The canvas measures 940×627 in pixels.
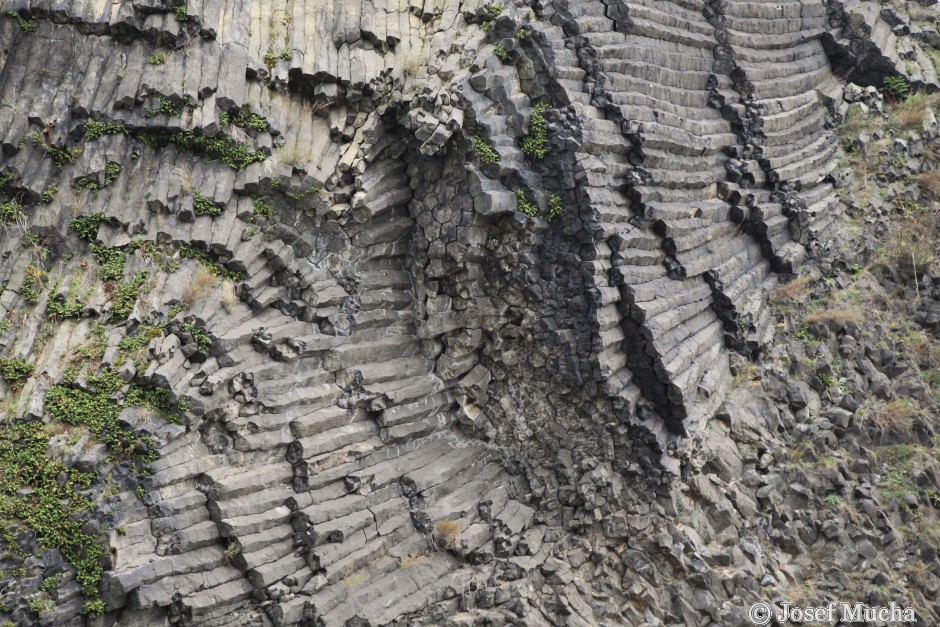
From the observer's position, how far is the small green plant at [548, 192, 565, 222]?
1262 centimetres

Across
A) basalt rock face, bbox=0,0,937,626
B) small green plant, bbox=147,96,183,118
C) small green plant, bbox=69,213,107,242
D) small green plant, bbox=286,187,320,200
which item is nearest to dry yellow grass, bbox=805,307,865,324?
basalt rock face, bbox=0,0,937,626

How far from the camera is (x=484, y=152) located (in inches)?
489

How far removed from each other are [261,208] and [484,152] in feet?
9.35

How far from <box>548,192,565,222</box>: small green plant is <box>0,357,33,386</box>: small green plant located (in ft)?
20.9

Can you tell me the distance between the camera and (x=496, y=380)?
13.4m

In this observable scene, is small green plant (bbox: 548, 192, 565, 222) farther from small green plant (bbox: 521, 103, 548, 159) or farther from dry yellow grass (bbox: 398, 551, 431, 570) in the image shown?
dry yellow grass (bbox: 398, 551, 431, 570)

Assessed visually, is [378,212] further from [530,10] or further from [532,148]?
[530,10]

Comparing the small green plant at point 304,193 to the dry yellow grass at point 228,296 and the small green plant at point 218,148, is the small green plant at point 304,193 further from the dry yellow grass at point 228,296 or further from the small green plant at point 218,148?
the dry yellow grass at point 228,296

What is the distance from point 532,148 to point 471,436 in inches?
155

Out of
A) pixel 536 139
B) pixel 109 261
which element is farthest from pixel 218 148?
pixel 536 139

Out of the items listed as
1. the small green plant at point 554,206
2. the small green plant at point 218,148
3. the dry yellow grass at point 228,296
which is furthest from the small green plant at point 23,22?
the small green plant at point 554,206

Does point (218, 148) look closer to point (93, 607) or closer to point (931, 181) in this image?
point (93, 607)

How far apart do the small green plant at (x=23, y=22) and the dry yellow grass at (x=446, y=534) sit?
7591mm

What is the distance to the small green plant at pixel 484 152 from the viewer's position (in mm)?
12414
